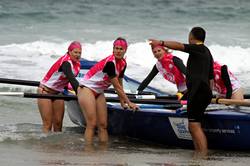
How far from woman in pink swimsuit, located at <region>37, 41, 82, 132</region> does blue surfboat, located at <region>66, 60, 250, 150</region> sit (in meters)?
0.74

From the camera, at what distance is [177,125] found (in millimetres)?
10688

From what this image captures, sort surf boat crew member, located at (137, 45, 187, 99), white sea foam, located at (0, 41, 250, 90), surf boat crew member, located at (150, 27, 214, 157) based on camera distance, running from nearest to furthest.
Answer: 1. surf boat crew member, located at (150, 27, 214, 157)
2. surf boat crew member, located at (137, 45, 187, 99)
3. white sea foam, located at (0, 41, 250, 90)

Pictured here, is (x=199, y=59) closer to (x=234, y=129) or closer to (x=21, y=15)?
(x=234, y=129)

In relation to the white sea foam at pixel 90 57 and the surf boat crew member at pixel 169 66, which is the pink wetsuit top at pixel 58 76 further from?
the white sea foam at pixel 90 57

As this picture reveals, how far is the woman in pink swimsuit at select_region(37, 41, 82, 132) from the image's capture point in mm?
11383

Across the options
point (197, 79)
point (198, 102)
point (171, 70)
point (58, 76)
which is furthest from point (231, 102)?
point (58, 76)

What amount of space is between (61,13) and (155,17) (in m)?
3.41

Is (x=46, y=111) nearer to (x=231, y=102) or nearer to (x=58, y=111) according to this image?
(x=58, y=111)

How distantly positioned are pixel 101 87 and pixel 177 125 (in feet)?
3.65

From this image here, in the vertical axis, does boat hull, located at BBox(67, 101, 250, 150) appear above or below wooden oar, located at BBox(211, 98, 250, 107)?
below

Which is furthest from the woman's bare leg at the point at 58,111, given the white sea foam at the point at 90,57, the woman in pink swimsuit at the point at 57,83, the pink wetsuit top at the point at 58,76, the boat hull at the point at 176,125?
the white sea foam at the point at 90,57

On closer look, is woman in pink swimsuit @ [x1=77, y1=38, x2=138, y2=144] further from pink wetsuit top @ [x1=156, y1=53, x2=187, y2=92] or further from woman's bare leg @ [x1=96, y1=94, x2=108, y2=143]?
pink wetsuit top @ [x1=156, y1=53, x2=187, y2=92]

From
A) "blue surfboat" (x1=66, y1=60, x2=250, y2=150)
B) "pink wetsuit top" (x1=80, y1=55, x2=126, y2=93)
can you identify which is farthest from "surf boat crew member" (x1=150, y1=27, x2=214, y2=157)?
"pink wetsuit top" (x1=80, y1=55, x2=126, y2=93)

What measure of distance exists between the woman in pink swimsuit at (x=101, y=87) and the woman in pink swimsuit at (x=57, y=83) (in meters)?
0.38
